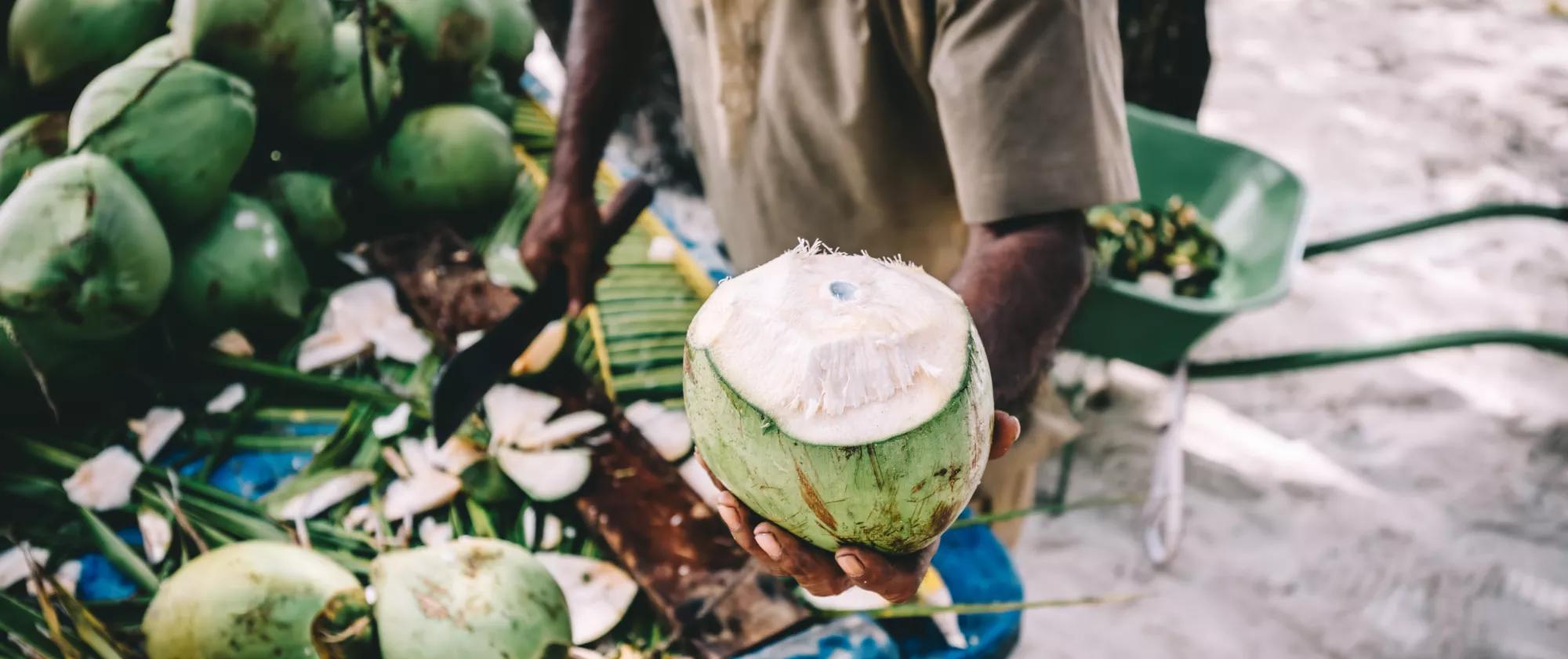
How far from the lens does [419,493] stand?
1470mm

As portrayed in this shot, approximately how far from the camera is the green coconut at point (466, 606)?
112 centimetres

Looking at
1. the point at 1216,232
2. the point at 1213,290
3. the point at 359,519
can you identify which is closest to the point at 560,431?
the point at 359,519

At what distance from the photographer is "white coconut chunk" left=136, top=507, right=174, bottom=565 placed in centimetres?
138

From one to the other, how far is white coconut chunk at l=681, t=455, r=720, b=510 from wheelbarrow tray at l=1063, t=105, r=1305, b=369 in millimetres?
1084

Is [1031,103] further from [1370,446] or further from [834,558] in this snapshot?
[1370,446]

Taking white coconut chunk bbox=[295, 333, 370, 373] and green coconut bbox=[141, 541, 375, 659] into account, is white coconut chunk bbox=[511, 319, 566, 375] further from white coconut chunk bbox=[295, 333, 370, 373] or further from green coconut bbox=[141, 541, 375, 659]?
green coconut bbox=[141, 541, 375, 659]

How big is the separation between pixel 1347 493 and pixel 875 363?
263 cm

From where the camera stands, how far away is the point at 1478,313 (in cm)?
356

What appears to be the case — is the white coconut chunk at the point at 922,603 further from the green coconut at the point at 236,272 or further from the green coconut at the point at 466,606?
the green coconut at the point at 236,272

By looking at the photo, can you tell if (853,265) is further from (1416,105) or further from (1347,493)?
(1416,105)

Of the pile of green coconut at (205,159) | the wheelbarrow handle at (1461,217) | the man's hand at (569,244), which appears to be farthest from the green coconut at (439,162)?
the wheelbarrow handle at (1461,217)

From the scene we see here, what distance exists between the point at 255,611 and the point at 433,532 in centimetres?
32

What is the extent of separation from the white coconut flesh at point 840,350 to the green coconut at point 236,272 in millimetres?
1045

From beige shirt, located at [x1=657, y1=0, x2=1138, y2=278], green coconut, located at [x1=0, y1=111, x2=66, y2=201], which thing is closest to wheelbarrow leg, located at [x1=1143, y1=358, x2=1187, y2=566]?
beige shirt, located at [x1=657, y1=0, x2=1138, y2=278]
